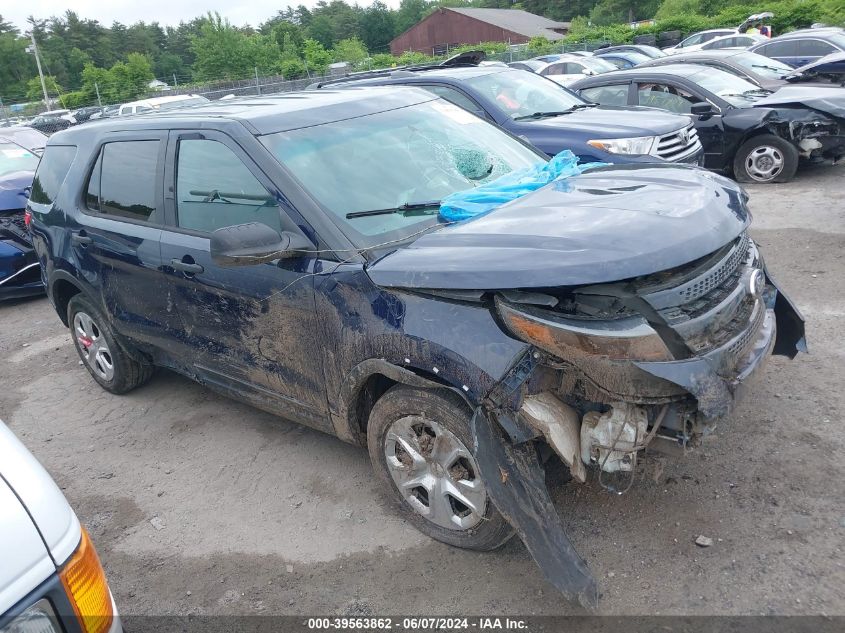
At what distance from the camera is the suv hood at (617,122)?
7.04 m

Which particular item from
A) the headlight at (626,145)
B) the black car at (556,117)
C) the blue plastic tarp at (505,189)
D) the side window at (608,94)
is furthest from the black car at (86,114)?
the blue plastic tarp at (505,189)

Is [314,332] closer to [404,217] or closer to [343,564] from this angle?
[404,217]

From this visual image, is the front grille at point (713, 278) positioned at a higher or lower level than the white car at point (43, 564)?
higher

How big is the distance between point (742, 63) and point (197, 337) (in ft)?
32.5

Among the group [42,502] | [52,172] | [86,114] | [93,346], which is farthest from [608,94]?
[86,114]

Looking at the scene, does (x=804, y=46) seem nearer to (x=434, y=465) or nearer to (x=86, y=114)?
(x=434, y=465)

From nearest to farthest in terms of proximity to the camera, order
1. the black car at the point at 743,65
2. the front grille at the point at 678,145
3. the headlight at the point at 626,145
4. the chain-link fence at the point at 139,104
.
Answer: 1. the headlight at the point at 626,145
2. the front grille at the point at 678,145
3. the black car at the point at 743,65
4. the chain-link fence at the point at 139,104

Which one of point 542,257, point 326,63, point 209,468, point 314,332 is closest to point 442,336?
point 542,257

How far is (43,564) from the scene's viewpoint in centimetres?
172

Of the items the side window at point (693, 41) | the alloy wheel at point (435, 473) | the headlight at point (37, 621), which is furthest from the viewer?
the side window at point (693, 41)

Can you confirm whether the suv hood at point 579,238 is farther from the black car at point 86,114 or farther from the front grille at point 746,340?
the black car at point 86,114

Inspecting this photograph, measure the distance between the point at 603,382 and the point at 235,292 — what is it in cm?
195

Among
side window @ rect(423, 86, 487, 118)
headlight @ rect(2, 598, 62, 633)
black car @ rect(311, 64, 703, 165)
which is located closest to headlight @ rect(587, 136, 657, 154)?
black car @ rect(311, 64, 703, 165)

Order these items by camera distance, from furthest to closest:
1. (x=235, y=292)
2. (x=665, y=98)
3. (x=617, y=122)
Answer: (x=665, y=98), (x=617, y=122), (x=235, y=292)
